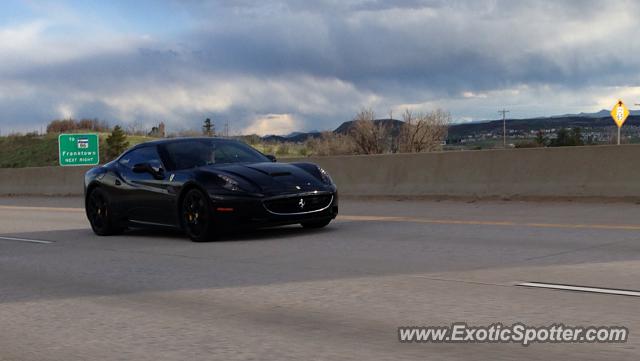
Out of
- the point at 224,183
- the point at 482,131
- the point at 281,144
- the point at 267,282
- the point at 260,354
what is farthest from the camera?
the point at 281,144

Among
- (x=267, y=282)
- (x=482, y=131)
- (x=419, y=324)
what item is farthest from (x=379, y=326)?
(x=482, y=131)

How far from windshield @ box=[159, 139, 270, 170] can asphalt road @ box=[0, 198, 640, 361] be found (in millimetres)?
1093

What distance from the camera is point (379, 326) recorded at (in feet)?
18.9

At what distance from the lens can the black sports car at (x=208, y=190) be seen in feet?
35.0

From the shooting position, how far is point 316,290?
7.19 metres

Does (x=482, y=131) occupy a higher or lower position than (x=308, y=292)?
higher

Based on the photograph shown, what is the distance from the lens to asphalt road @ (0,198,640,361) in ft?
17.7

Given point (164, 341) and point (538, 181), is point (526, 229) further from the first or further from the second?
point (164, 341)

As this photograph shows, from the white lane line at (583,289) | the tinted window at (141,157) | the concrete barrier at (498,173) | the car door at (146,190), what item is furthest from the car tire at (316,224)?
the concrete barrier at (498,173)

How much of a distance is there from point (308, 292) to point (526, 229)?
4985 mm

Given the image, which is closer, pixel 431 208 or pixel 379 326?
pixel 379 326

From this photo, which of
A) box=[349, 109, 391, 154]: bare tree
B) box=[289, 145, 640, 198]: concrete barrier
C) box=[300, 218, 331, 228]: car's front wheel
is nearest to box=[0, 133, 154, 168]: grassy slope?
box=[349, 109, 391, 154]: bare tree

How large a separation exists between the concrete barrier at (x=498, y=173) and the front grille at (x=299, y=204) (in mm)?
6519

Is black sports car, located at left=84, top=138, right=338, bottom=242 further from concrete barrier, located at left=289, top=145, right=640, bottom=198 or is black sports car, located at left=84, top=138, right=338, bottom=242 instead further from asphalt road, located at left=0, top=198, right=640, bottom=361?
concrete barrier, located at left=289, top=145, right=640, bottom=198
